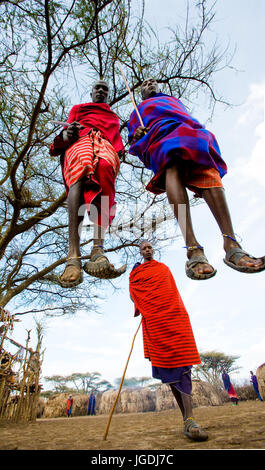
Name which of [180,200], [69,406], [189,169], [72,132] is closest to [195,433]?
[180,200]

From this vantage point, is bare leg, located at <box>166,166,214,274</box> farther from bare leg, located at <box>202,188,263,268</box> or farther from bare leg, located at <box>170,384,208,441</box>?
bare leg, located at <box>170,384,208,441</box>

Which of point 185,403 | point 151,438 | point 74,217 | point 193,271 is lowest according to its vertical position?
point 151,438

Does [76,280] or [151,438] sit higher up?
[76,280]

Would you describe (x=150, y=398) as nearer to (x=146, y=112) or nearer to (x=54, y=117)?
(x=54, y=117)

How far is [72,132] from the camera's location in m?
1.90

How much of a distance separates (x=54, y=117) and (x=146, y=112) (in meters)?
3.08

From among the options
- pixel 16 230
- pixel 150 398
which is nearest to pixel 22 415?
pixel 16 230

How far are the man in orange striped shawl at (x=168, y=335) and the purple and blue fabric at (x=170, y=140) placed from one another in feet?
3.73

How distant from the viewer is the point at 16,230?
5117 millimetres

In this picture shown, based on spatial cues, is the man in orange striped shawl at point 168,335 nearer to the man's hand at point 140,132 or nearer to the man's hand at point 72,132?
the man's hand at point 140,132

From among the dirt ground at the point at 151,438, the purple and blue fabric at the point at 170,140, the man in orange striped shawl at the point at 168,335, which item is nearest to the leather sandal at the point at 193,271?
the purple and blue fabric at the point at 170,140

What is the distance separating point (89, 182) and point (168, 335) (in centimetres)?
141

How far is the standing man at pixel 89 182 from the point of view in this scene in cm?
154

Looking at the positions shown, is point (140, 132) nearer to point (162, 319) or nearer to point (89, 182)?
point (89, 182)
